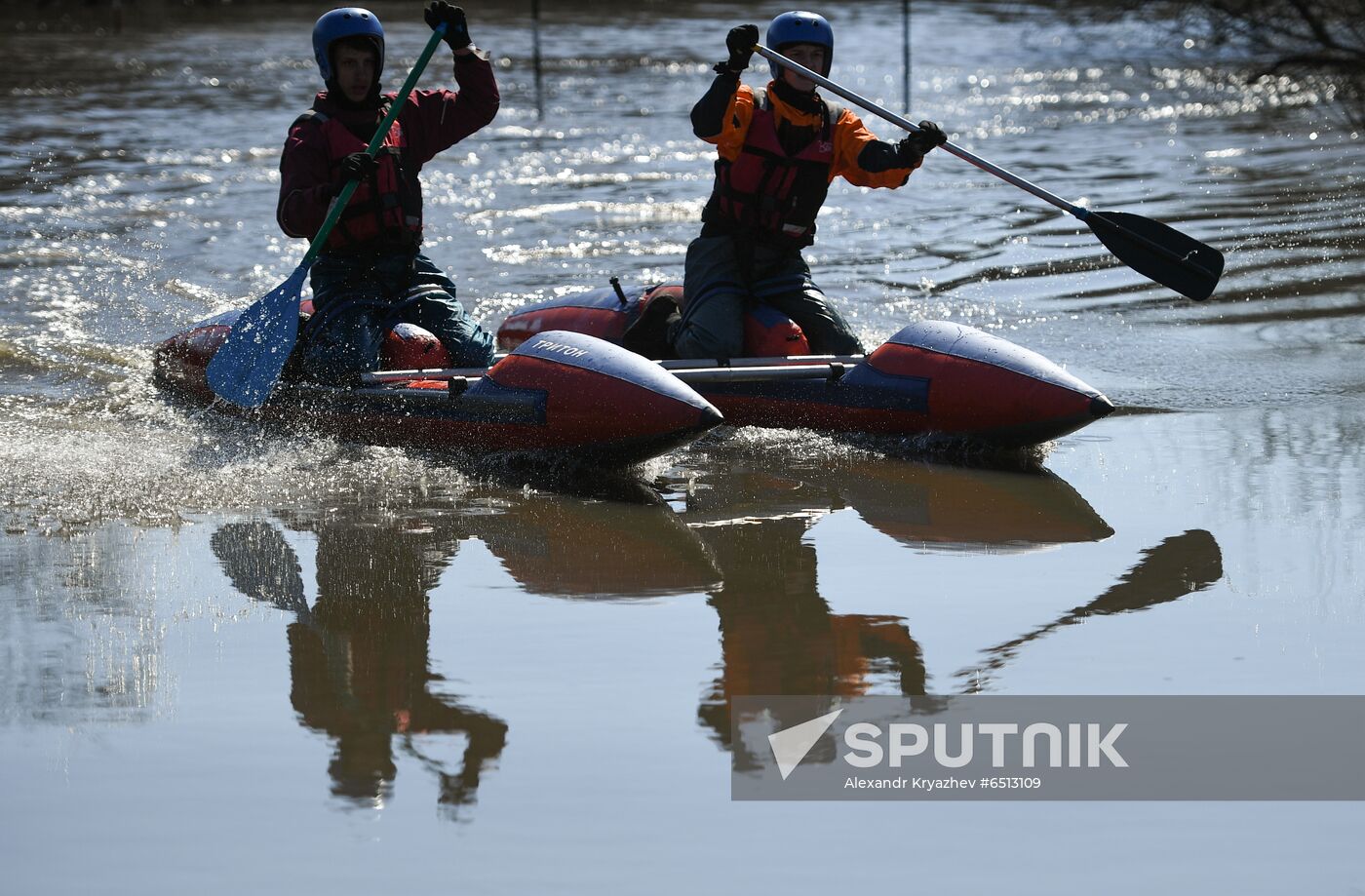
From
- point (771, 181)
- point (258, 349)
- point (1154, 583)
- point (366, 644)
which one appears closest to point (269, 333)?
point (258, 349)

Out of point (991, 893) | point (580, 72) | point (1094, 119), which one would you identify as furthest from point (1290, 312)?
point (580, 72)

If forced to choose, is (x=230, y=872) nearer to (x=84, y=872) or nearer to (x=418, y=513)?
(x=84, y=872)

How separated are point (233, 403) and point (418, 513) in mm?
1511

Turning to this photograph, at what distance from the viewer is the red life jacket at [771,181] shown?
6.39 metres

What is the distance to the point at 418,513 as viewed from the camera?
208 inches

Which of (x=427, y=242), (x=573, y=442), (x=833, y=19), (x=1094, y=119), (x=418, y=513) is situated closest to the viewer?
(x=418, y=513)

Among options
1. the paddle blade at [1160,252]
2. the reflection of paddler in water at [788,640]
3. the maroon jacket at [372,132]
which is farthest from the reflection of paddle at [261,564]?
the paddle blade at [1160,252]

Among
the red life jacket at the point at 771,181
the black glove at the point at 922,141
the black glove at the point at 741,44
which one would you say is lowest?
the red life jacket at the point at 771,181

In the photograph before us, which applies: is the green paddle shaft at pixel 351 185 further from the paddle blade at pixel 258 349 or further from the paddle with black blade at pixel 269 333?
the paddle blade at pixel 258 349

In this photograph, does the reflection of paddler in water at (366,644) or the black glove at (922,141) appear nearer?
the reflection of paddler in water at (366,644)

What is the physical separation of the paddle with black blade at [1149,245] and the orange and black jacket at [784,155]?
13 cm

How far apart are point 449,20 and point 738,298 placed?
1410mm

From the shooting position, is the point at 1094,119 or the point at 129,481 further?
the point at 1094,119

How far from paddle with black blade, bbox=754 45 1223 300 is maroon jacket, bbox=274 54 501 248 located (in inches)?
40.3
